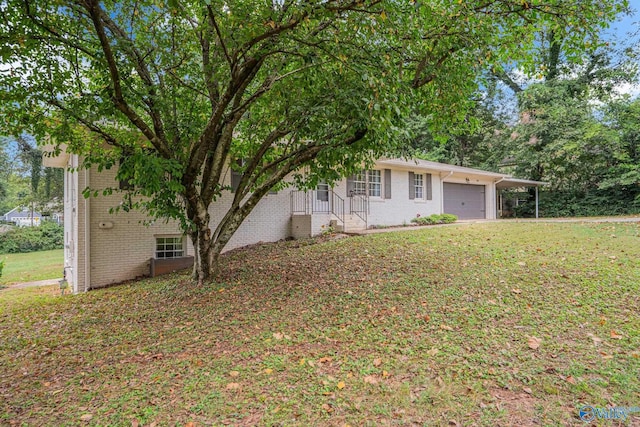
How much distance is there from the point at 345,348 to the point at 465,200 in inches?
684

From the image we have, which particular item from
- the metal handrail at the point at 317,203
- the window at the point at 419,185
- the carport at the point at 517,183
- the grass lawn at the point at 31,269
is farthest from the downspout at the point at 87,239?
the carport at the point at 517,183

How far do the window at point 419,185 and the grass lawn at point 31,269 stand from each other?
15396mm

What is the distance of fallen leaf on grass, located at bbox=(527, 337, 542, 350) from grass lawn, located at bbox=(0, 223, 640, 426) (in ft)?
0.07

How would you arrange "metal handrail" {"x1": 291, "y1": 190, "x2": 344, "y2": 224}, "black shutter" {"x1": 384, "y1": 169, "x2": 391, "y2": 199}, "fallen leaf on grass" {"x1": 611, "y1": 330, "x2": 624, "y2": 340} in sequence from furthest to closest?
"black shutter" {"x1": 384, "y1": 169, "x2": 391, "y2": 199} < "metal handrail" {"x1": 291, "y1": 190, "x2": 344, "y2": 224} < "fallen leaf on grass" {"x1": 611, "y1": 330, "x2": 624, "y2": 340}

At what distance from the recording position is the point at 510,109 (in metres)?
24.9

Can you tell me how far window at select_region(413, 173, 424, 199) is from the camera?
52.2 ft

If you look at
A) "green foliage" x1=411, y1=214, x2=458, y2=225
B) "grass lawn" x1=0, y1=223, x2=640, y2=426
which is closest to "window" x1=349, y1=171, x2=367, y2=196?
"green foliage" x1=411, y1=214, x2=458, y2=225

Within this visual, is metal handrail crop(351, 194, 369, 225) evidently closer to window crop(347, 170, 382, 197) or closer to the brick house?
the brick house

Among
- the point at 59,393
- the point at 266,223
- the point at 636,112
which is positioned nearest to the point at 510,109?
the point at 636,112

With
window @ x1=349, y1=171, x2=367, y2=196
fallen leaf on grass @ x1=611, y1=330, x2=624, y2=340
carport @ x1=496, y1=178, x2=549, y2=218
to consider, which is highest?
carport @ x1=496, y1=178, x2=549, y2=218

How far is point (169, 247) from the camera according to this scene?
32.4 ft

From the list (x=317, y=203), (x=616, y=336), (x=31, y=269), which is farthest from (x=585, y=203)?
(x=31, y=269)

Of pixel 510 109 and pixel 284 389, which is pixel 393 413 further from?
pixel 510 109

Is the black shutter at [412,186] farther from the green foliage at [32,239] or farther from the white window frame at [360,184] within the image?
the green foliage at [32,239]
